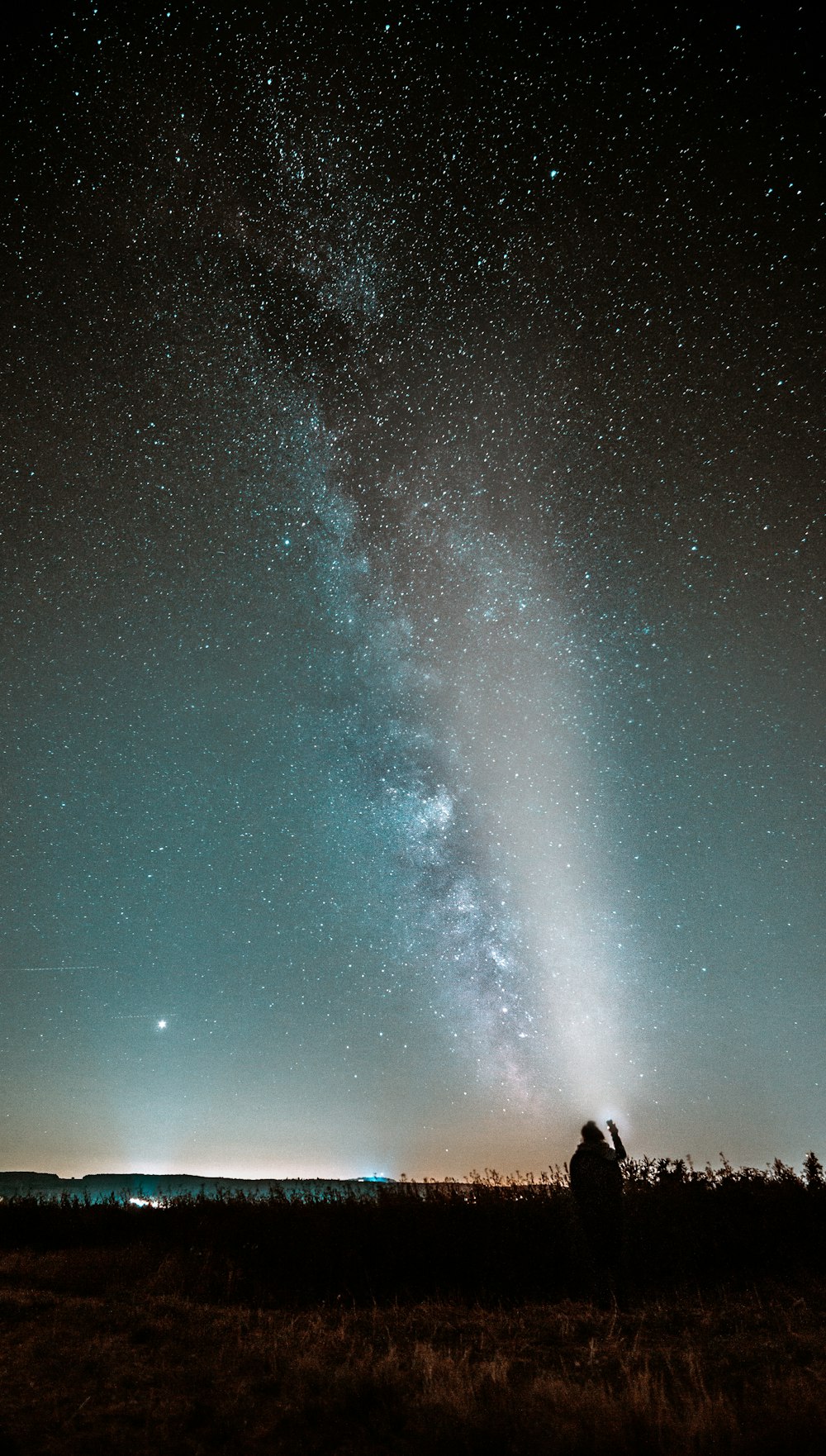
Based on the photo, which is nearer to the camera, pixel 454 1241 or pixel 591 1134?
pixel 591 1134

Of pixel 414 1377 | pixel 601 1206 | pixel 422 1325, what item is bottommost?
pixel 422 1325

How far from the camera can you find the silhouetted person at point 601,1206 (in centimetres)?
713

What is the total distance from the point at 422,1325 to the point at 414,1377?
1.82 metres

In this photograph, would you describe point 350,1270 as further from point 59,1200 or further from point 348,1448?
point 59,1200

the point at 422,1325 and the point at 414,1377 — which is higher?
the point at 414,1377

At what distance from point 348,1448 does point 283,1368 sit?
143 cm

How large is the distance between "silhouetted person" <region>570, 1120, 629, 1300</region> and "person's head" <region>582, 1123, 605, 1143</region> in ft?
0.72

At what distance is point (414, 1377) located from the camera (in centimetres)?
464

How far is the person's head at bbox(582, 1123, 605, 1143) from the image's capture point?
7.65 m

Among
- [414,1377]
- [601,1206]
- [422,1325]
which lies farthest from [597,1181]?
[414,1377]

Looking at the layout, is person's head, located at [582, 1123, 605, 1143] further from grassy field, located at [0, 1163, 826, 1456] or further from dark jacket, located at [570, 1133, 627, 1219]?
grassy field, located at [0, 1163, 826, 1456]

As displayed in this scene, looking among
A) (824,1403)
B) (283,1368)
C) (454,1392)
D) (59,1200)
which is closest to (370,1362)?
(283,1368)

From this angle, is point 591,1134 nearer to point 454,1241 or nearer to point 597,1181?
point 597,1181

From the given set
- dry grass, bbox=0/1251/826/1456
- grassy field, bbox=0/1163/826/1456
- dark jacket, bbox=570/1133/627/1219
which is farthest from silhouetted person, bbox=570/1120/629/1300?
dry grass, bbox=0/1251/826/1456
